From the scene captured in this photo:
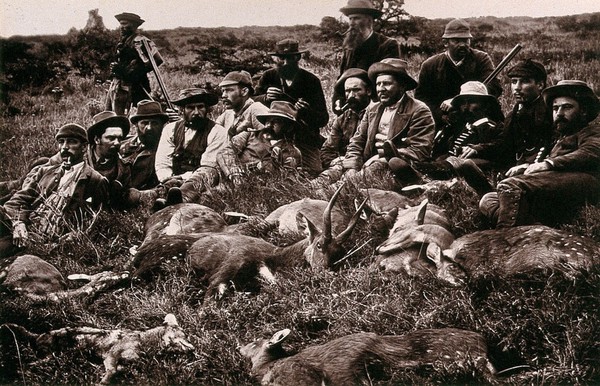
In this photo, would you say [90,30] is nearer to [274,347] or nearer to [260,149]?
[260,149]

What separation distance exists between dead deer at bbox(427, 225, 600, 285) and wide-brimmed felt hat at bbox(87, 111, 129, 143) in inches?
156

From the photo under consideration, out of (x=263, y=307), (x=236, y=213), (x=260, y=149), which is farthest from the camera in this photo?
(x=260, y=149)

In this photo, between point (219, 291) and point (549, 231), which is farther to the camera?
point (219, 291)

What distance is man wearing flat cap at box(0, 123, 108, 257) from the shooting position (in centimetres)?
879

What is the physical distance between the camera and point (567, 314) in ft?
20.0

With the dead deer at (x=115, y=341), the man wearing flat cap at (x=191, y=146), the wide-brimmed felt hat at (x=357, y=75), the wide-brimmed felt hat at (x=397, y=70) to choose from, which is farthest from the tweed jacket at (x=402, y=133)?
the dead deer at (x=115, y=341)

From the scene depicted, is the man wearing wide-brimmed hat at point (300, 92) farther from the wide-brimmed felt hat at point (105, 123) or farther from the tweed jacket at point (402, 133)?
the wide-brimmed felt hat at point (105, 123)

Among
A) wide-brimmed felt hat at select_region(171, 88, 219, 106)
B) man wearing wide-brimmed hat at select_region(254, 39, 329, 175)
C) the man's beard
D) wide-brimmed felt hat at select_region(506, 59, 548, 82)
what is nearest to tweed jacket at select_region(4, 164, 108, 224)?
wide-brimmed felt hat at select_region(171, 88, 219, 106)

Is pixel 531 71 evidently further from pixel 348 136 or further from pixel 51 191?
pixel 51 191

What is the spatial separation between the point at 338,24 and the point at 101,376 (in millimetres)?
4307

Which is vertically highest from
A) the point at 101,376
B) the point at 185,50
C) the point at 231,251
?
the point at 185,50

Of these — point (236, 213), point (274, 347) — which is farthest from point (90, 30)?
point (274, 347)

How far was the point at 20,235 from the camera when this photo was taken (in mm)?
8742

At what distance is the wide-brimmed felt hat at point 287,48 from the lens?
9.91 metres
